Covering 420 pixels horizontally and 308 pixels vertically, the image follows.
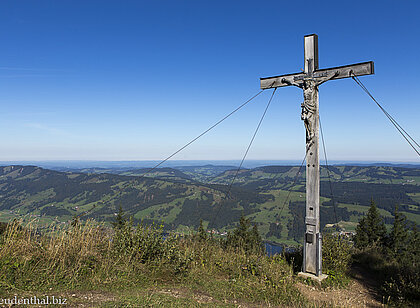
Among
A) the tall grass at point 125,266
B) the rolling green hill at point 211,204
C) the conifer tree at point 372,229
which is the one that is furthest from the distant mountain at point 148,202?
Result: the tall grass at point 125,266

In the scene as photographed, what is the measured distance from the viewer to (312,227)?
673cm

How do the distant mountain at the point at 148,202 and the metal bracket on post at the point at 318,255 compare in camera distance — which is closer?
the metal bracket on post at the point at 318,255

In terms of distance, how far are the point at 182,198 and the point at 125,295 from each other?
167438 millimetres

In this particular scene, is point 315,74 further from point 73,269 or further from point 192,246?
point 73,269

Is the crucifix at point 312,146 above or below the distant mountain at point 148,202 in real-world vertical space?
above

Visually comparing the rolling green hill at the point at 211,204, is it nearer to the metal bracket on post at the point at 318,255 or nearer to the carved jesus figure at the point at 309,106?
the metal bracket on post at the point at 318,255

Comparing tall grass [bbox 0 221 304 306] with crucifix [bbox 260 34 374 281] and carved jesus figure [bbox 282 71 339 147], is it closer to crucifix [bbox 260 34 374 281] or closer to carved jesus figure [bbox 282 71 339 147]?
crucifix [bbox 260 34 374 281]

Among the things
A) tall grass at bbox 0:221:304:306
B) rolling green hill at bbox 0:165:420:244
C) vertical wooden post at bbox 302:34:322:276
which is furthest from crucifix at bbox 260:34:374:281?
rolling green hill at bbox 0:165:420:244

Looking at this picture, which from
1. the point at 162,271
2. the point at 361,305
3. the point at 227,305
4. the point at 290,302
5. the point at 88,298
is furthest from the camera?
the point at 162,271

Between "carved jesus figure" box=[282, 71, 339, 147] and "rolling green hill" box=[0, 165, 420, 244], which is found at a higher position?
"carved jesus figure" box=[282, 71, 339, 147]

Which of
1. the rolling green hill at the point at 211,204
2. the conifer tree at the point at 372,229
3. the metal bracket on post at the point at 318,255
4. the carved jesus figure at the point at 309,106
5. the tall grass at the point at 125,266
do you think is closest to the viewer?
the tall grass at the point at 125,266

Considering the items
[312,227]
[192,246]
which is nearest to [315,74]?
[312,227]

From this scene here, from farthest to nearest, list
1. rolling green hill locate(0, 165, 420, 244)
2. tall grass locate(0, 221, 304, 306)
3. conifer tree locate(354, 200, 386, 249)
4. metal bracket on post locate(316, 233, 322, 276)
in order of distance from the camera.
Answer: rolling green hill locate(0, 165, 420, 244) < conifer tree locate(354, 200, 386, 249) < metal bracket on post locate(316, 233, 322, 276) < tall grass locate(0, 221, 304, 306)

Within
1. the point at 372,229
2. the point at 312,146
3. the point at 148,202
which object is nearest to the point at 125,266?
the point at 312,146
